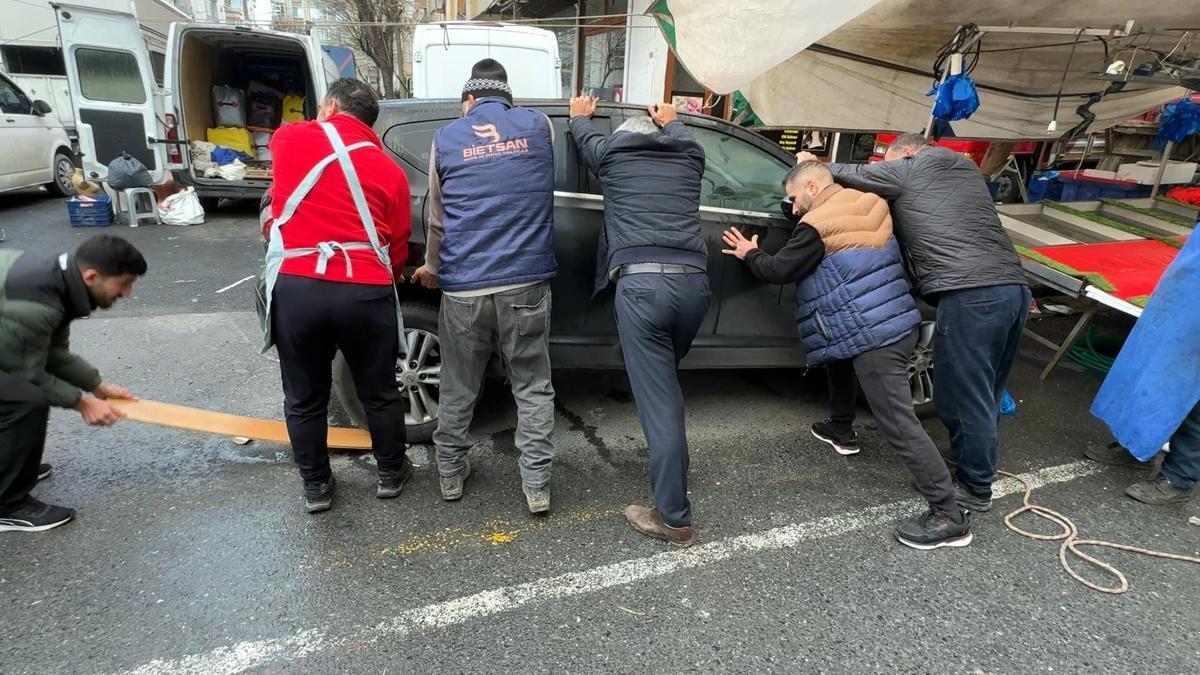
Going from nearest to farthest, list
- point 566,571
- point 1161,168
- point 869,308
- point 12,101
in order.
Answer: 1. point 566,571
2. point 869,308
3. point 1161,168
4. point 12,101

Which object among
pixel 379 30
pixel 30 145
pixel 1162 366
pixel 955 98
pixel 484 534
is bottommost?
pixel 484 534

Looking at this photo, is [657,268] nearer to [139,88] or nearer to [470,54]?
[470,54]

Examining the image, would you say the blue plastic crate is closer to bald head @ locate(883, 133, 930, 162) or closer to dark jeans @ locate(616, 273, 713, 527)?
dark jeans @ locate(616, 273, 713, 527)

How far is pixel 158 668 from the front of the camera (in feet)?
6.57

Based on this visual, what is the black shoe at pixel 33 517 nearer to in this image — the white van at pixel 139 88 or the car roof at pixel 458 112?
the car roof at pixel 458 112

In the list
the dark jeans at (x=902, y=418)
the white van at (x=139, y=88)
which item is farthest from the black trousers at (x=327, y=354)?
the white van at (x=139, y=88)

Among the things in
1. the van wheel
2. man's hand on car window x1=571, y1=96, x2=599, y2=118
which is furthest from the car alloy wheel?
the van wheel

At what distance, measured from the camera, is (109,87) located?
7.72 meters

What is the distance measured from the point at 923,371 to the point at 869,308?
134cm

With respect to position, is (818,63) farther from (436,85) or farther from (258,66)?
(258,66)

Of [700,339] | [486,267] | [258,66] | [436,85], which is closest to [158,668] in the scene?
[486,267]

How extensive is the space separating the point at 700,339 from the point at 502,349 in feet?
4.08

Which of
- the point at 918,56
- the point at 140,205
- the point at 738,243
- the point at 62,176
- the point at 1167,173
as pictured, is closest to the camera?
the point at 738,243

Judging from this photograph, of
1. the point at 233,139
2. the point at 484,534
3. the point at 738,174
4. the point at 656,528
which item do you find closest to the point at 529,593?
the point at 484,534
